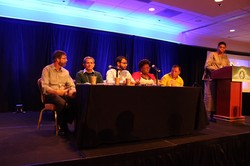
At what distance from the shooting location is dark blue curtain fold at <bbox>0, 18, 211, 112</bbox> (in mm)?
4605

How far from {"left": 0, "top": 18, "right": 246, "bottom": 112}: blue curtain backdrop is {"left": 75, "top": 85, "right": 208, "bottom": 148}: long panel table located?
321 cm

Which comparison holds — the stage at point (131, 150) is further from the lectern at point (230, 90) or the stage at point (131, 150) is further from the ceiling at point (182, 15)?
the ceiling at point (182, 15)

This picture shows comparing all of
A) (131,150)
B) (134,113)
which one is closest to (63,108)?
(134,113)

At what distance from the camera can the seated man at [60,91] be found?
8.04 ft

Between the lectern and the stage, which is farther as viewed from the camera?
the lectern

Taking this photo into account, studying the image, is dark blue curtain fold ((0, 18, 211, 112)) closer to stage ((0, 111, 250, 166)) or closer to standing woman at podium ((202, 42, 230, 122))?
stage ((0, 111, 250, 166))

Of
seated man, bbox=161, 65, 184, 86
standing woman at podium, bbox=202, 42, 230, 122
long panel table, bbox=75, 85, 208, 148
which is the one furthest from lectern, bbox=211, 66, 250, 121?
long panel table, bbox=75, 85, 208, 148

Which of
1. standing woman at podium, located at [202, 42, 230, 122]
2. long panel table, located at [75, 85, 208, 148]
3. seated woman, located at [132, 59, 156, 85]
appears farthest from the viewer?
standing woman at podium, located at [202, 42, 230, 122]

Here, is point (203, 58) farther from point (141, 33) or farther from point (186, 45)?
point (141, 33)

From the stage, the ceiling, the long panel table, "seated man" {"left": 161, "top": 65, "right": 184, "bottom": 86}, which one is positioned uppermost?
the ceiling

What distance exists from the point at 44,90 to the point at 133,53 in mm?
3931

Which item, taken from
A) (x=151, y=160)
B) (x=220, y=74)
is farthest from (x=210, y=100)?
(x=151, y=160)

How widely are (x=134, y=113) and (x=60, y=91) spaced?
39.7 inches

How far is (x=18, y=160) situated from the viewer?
1.64 meters
